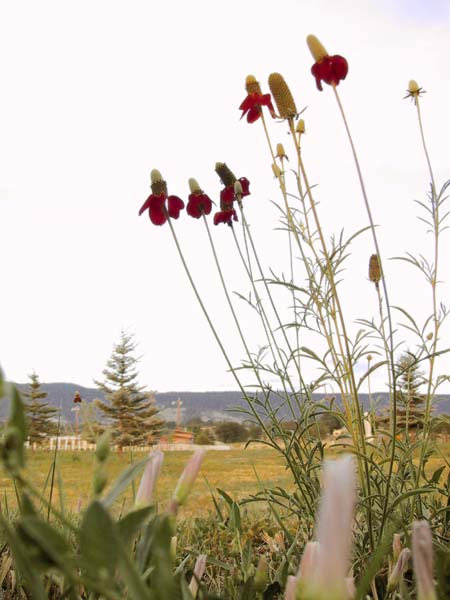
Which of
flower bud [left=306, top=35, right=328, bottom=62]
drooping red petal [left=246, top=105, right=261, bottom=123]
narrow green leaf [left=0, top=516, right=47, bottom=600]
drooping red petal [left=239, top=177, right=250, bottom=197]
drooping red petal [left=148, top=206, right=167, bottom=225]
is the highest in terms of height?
drooping red petal [left=246, top=105, right=261, bottom=123]

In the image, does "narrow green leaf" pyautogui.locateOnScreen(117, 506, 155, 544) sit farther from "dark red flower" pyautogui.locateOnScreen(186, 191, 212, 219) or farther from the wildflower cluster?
"dark red flower" pyautogui.locateOnScreen(186, 191, 212, 219)

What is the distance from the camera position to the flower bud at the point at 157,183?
75.9 inches

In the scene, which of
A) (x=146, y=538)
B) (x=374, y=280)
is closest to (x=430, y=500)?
(x=374, y=280)

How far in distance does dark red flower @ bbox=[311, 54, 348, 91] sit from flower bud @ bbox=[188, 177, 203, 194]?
2.09ft

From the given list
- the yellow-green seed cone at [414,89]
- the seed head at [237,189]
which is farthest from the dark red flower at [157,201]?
the yellow-green seed cone at [414,89]

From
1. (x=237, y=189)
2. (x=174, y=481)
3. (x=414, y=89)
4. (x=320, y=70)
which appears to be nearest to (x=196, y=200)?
(x=237, y=189)

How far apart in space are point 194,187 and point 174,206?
113 mm

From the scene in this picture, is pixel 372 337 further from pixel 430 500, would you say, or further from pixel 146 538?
pixel 146 538

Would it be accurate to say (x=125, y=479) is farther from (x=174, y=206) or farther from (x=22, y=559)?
(x=174, y=206)

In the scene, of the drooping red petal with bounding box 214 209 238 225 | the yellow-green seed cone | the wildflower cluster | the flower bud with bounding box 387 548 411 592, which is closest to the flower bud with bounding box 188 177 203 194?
the wildflower cluster

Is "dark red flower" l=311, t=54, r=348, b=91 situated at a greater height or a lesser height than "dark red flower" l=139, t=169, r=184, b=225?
→ greater

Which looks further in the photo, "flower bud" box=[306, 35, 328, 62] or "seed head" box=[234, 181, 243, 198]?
"seed head" box=[234, 181, 243, 198]

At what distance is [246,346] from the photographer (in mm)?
1805

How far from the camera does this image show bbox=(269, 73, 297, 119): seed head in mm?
1739
